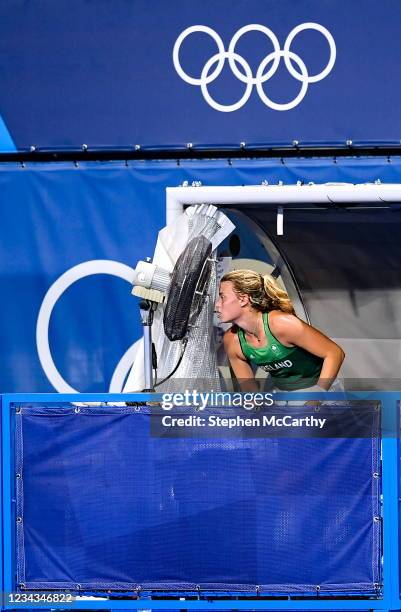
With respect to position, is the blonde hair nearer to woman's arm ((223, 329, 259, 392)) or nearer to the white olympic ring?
woman's arm ((223, 329, 259, 392))

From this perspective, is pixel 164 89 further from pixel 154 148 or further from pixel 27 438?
pixel 27 438

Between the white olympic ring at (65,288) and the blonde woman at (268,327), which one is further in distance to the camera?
the white olympic ring at (65,288)

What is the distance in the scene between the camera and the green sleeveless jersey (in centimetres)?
430

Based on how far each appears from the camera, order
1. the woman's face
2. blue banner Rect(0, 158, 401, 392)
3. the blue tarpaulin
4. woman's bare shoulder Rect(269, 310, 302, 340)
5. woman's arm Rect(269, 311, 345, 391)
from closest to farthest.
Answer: the blue tarpaulin
woman's arm Rect(269, 311, 345, 391)
woman's bare shoulder Rect(269, 310, 302, 340)
the woman's face
blue banner Rect(0, 158, 401, 392)

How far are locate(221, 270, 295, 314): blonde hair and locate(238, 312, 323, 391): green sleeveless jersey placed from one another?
5cm

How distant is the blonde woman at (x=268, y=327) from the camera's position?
4270 mm

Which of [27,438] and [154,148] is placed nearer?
[27,438]

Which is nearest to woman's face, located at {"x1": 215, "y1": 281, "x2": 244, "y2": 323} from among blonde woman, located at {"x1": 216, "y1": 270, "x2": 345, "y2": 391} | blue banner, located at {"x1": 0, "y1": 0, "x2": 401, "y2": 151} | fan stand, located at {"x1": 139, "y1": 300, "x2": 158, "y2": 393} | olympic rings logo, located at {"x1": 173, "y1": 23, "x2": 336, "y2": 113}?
blonde woman, located at {"x1": 216, "y1": 270, "x2": 345, "y2": 391}

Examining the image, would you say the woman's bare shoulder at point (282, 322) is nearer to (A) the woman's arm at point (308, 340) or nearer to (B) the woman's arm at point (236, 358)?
(A) the woman's arm at point (308, 340)

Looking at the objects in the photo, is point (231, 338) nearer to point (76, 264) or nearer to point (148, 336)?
point (148, 336)

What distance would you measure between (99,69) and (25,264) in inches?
39.9

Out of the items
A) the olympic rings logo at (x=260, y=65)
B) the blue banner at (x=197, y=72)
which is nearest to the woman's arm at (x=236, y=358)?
the blue banner at (x=197, y=72)

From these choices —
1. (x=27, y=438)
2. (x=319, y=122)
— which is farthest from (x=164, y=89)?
(x=27, y=438)

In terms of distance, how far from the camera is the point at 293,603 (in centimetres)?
346
